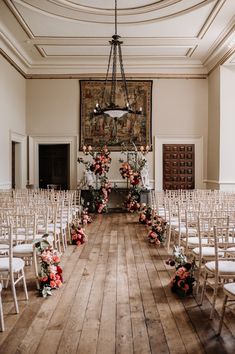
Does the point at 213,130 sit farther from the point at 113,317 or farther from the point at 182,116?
the point at 113,317

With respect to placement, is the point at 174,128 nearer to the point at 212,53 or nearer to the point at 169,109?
the point at 169,109

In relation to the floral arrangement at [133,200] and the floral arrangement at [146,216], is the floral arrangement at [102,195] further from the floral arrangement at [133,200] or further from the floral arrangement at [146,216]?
the floral arrangement at [146,216]

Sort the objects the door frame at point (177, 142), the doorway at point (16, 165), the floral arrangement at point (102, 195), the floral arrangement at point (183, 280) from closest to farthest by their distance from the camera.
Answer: the floral arrangement at point (183, 280)
the floral arrangement at point (102, 195)
the doorway at point (16, 165)
the door frame at point (177, 142)

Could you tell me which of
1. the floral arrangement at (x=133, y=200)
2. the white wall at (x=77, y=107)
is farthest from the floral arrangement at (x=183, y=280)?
the white wall at (x=77, y=107)

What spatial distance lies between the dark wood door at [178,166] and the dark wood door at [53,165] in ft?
13.2

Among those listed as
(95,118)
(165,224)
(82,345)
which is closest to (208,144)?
(95,118)

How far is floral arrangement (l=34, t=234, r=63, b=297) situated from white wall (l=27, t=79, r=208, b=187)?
974 cm

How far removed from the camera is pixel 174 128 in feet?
49.1

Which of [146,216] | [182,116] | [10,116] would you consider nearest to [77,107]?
[10,116]

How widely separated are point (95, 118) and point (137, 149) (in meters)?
2.05

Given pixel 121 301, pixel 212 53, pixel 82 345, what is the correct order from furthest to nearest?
pixel 212 53, pixel 121 301, pixel 82 345

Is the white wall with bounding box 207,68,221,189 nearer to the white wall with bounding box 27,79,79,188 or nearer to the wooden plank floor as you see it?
the white wall with bounding box 27,79,79,188

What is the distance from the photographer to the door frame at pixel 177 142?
49.1ft

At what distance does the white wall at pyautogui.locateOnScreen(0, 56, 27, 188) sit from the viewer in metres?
12.0
